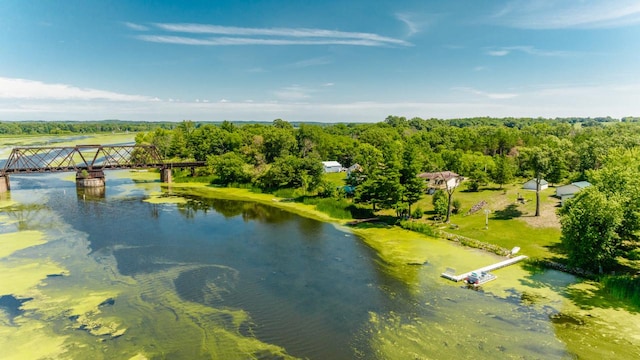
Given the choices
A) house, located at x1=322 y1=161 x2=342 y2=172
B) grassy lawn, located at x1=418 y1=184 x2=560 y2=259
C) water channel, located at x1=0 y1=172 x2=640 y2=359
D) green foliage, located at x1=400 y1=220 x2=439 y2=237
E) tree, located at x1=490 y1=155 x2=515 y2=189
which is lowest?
water channel, located at x1=0 y1=172 x2=640 y2=359

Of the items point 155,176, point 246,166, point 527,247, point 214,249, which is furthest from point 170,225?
point 155,176

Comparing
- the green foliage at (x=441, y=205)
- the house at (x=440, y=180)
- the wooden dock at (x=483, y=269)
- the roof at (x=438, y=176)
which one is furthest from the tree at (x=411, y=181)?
the roof at (x=438, y=176)

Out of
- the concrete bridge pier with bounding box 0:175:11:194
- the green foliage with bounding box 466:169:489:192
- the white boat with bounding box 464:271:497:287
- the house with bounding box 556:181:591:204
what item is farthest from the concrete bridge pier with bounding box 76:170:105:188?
the house with bounding box 556:181:591:204

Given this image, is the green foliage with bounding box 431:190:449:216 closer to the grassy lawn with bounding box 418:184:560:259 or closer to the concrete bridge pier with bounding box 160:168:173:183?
the grassy lawn with bounding box 418:184:560:259

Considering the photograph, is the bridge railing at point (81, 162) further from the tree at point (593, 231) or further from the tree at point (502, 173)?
the tree at point (593, 231)

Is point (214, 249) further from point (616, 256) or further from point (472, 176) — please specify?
point (472, 176)

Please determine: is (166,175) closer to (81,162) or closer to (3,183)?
(3,183)
